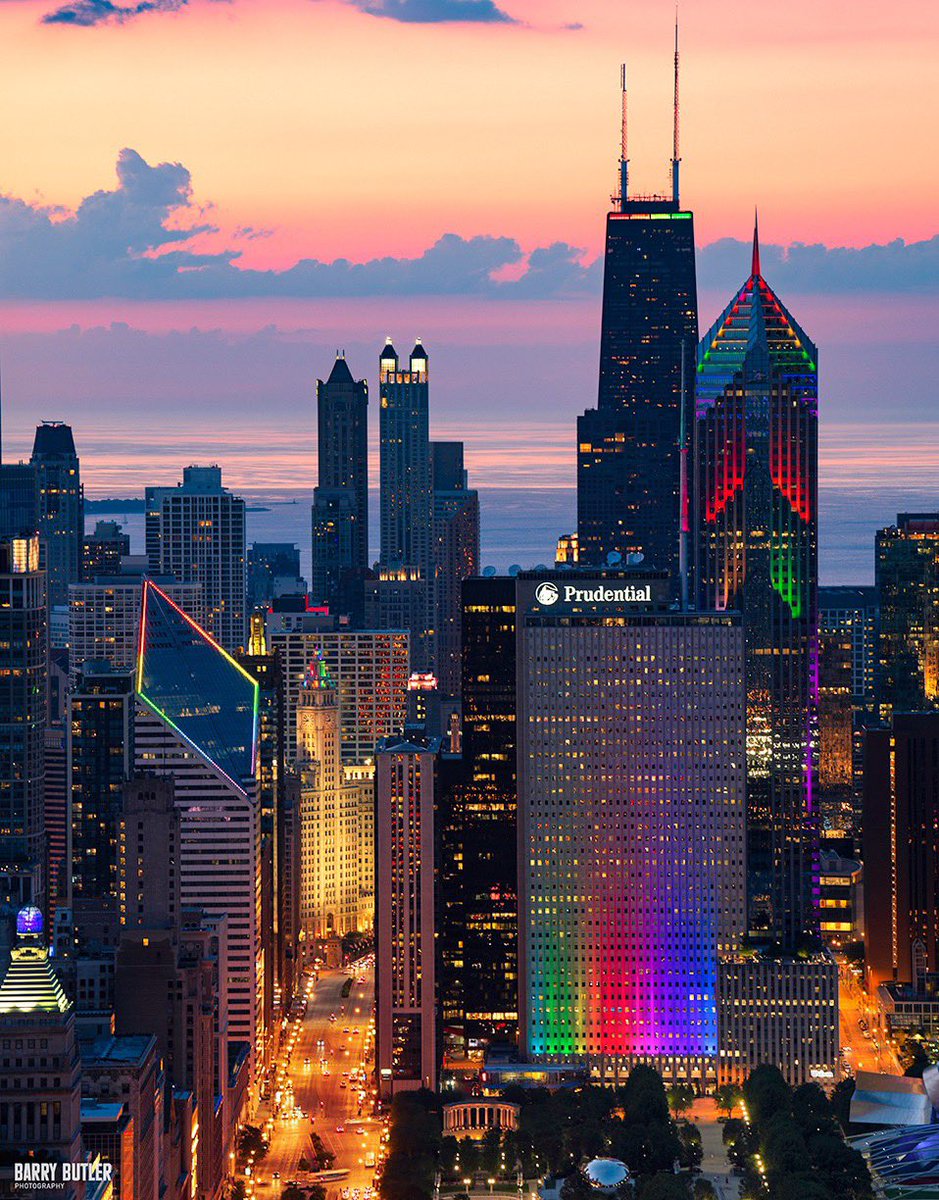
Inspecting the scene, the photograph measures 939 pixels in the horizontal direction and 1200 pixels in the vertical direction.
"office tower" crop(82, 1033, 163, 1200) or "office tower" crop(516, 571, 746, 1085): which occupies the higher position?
"office tower" crop(516, 571, 746, 1085)

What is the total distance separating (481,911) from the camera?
157m

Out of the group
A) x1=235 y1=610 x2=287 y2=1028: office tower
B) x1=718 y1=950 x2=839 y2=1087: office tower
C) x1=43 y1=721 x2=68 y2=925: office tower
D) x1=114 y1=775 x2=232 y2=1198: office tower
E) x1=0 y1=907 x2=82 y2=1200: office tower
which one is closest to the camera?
x1=0 y1=907 x2=82 y2=1200: office tower

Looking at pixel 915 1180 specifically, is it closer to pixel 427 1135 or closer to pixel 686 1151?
pixel 686 1151

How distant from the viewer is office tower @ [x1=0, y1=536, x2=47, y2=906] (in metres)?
151

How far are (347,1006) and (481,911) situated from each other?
17836mm

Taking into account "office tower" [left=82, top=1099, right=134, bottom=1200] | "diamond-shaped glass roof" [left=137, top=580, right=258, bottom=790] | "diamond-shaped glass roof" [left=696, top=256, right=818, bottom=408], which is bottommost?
"office tower" [left=82, top=1099, right=134, bottom=1200]

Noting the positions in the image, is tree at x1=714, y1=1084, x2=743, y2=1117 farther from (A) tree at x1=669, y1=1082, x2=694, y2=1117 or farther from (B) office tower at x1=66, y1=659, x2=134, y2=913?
(B) office tower at x1=66, y1=659, x2=134, y2=913

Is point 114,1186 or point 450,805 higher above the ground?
point 450,805

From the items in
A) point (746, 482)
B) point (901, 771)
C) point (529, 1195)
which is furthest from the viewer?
point (746, 482)

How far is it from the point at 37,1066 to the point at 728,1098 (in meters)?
60.8

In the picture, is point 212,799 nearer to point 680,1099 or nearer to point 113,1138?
point 680,1099

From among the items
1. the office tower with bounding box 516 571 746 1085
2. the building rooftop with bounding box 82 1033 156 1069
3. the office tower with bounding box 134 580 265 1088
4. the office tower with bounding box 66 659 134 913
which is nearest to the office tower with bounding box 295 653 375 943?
the office tower with bounding box 66 659 134 913

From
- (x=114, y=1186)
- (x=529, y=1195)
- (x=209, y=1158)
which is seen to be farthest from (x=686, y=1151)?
(x=114, y=1186)

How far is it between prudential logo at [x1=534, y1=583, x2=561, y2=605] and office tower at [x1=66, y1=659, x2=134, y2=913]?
20925 millimetres
